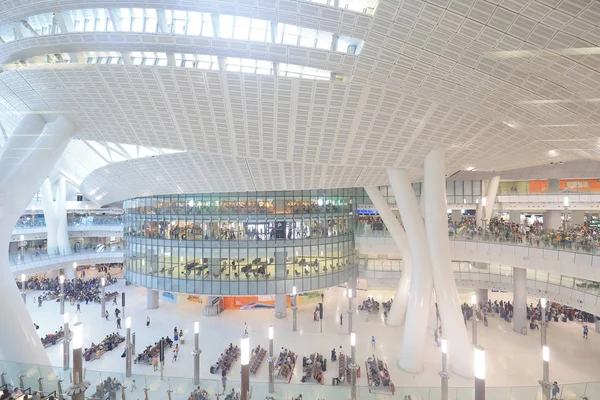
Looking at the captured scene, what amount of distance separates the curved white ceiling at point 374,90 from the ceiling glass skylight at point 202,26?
253 millimetres

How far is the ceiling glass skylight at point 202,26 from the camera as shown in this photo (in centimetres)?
948

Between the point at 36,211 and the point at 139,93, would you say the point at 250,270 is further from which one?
the point at 36,211

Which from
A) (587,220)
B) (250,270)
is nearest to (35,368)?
(250,270)

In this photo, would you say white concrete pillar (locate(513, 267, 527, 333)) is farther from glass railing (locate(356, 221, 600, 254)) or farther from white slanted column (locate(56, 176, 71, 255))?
white slanted column (locate(56, 176, 71, 255))

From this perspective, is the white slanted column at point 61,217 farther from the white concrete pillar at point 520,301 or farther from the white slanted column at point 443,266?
the white concrete pillar at point 520,301

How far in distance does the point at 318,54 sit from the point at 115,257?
131 ft

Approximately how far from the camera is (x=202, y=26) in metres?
9.59

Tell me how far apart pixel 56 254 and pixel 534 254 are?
4290 cm

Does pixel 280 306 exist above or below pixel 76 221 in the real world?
below

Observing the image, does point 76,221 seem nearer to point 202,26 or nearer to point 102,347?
point 102,347

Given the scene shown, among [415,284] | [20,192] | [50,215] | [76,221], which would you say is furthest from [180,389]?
[76,221]

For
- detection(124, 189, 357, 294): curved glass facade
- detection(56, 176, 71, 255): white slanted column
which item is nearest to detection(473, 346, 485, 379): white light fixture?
detection(124, 189, 357, 294): curved glass facade

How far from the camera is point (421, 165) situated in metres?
19.5

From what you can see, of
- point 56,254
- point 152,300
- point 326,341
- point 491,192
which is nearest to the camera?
point 326,341
